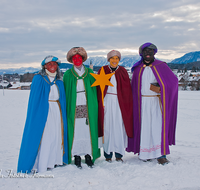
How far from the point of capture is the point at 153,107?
13.7 feet

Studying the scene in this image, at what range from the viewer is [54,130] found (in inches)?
151

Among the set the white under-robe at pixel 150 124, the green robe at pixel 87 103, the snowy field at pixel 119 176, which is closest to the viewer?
the snowy field at pixel 119 176

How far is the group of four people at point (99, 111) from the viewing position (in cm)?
377

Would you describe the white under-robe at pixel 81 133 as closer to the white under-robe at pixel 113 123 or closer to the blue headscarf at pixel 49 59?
the white under-robe at pixel 113 123

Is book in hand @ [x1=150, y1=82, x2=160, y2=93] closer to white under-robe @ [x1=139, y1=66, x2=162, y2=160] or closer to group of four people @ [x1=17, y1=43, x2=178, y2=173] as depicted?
group of four people @ [x1=17, y1=43, x2=178, y2=173]

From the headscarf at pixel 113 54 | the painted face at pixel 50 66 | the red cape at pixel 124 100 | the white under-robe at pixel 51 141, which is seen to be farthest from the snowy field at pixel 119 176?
the headscarf at pixel 113 54

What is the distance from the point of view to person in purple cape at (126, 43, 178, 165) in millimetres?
4082

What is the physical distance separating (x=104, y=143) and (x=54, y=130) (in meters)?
1.19

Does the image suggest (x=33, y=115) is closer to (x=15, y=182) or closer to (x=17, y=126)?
(x=15, y=182)

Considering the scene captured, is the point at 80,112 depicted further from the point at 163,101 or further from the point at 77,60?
the point at 163,101

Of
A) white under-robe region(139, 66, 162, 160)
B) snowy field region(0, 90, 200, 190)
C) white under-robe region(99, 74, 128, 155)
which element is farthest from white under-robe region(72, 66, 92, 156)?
white under-robe region(139, 66, 162, 160)

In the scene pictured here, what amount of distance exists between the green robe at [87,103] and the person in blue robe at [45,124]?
0.12 metres

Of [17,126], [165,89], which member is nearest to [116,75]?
[165,89]

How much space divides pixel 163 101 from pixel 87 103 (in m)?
1.58
